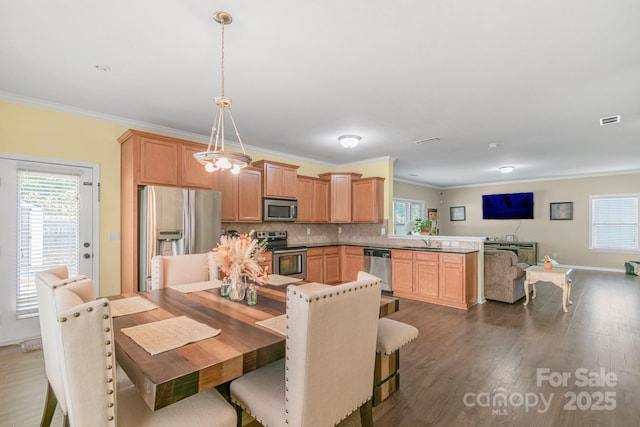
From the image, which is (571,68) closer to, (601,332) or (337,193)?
(601,332)

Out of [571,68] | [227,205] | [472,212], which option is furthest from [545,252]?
[227,205]

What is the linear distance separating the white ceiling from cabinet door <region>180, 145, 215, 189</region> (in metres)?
0.40

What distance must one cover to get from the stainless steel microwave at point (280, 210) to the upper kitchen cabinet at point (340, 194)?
1.02 m

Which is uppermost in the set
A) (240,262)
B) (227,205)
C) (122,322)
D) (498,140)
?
(498,140)

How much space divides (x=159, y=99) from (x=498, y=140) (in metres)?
4.94

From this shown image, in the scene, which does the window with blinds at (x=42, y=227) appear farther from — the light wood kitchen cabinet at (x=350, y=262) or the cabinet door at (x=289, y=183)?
the light wood kitchen cabinet at (x=350, y=262)

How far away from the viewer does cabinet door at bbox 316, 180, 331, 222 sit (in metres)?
6.15

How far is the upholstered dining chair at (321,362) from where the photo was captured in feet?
4.03

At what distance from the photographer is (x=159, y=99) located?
330cm

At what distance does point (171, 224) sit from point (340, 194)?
3472 millimetres

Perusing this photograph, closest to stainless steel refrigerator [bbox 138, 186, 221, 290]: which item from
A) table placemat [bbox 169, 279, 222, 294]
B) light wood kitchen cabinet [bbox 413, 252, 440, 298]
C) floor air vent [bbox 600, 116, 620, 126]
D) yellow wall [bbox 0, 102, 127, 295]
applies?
yellow wall [bbox 0, 102, 127, 295]

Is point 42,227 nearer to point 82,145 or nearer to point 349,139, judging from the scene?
point 82,145

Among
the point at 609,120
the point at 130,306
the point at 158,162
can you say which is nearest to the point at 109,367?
the point at 130,306

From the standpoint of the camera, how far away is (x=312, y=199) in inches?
240
